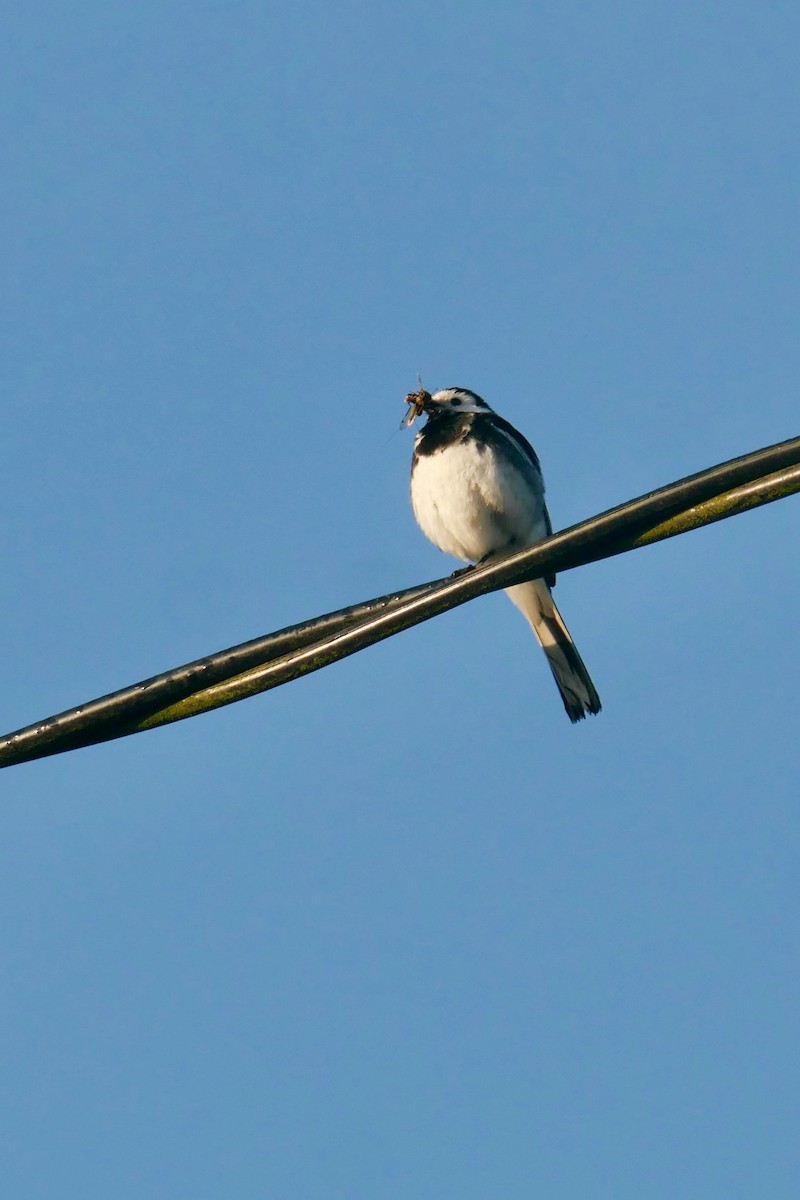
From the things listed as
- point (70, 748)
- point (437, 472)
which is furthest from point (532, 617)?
point (70, 748)

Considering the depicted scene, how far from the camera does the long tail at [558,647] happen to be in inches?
340

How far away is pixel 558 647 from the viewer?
902 centimetres

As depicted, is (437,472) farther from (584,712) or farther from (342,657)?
(342,657)

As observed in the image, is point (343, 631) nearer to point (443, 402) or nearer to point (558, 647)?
point (558, 647)

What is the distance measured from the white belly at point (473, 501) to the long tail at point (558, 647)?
331mm

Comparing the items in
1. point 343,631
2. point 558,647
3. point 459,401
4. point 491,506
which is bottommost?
point 343,631

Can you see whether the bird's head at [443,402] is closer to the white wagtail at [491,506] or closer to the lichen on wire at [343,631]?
the white wagtail at [491,506]

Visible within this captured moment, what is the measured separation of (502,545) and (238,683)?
4.32 meters

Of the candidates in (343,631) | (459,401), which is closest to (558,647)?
(459,401)

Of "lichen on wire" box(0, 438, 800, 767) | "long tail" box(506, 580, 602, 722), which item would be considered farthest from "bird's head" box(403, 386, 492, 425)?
"lichen on wire" box(0, 438, 800, 767)

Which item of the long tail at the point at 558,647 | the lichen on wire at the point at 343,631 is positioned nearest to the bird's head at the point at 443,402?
the long tail at the point at 558,647

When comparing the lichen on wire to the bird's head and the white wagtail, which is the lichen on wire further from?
the bird's head

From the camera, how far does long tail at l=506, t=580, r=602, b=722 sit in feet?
28.3

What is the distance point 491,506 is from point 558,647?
0.98 metres
